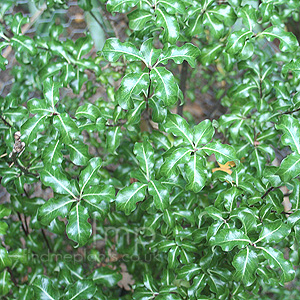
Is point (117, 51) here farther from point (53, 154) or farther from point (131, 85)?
point (53, 154)

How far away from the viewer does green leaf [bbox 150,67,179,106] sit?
0.97 metres

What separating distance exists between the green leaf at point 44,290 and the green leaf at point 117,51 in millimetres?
693

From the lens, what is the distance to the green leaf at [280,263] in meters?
0.92

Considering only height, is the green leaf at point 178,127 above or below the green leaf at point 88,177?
above

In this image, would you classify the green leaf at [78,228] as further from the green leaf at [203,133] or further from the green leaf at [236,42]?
the green leaf at [236,42]

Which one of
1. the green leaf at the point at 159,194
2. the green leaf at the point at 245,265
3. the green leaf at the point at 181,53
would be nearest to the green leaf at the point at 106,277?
the green leaf at the point at 159,194

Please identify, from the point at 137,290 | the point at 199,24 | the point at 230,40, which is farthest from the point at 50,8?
the point at 137,290

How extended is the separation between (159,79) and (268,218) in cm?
49

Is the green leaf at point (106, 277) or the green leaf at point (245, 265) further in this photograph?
the green leaf at point (106, 277)

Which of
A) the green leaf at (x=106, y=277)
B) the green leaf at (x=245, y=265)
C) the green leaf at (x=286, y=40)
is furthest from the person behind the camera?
the green leaf at (x=106, y=277)

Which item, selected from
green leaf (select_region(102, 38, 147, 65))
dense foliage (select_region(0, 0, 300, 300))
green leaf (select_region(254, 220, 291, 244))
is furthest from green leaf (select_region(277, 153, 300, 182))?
green leaf (select_region(102, 38, 147, 65))

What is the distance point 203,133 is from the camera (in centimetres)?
104

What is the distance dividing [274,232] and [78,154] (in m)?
0.57

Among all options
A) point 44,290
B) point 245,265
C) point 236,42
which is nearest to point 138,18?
point 236,42
